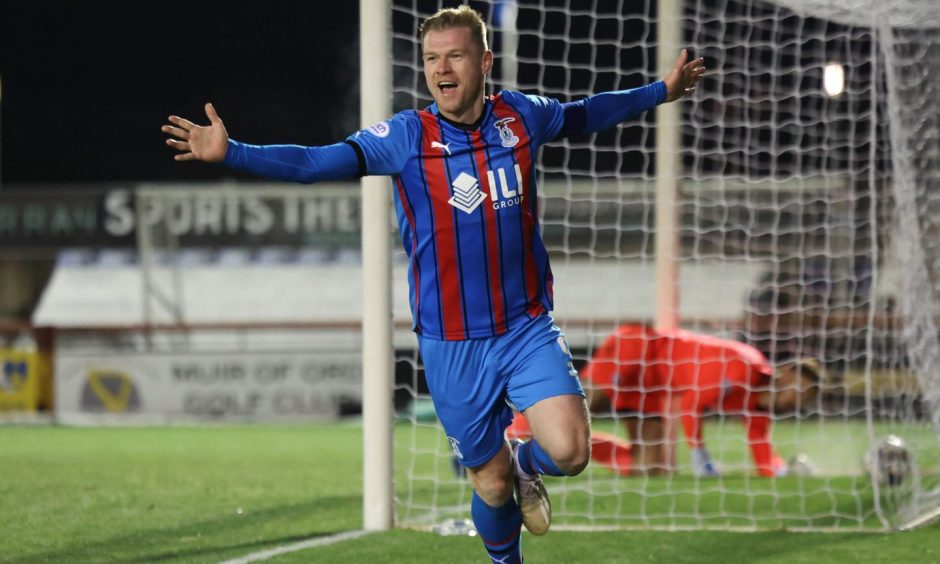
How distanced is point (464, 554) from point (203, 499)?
88.4 inches

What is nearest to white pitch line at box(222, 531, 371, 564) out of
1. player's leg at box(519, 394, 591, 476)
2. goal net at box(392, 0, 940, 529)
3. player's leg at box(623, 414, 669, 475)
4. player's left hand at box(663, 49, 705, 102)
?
goal net at box(392, 0, 940, 529)

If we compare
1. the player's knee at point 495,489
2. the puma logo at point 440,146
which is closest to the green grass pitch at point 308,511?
the player's knee at point 495,489

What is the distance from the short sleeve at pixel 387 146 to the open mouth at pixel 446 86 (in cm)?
15

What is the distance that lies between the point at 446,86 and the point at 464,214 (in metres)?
0.41

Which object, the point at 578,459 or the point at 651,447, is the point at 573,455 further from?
the point at 651,447

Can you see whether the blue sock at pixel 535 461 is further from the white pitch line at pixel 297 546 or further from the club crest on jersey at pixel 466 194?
the white pitch line at pixel 297 546

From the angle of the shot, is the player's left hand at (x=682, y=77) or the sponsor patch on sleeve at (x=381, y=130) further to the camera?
the player's left hand at (x=682, y=77)

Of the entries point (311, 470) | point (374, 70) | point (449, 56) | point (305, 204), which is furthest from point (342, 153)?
point (305, 204)

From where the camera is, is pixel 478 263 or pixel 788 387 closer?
pixel 478 263

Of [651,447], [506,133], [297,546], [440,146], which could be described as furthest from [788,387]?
[440,146]

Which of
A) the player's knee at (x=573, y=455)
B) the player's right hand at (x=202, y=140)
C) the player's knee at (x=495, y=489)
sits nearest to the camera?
the player's right hand at (x=202, y=140)

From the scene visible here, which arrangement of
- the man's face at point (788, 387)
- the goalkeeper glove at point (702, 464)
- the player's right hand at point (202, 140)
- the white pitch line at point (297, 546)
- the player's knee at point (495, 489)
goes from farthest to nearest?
the man's face at point (788, 387)
the goalkeeper glove at point (702, 464)
the white pitch line at point (297, 546)
the player's knee at point (495, 489)
the player's right hand at point (202, 140)

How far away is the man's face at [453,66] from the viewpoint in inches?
160

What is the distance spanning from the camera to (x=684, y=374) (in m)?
8.16
